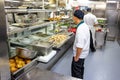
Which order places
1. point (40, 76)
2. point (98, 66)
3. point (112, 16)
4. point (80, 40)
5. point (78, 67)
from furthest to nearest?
point (112, 16)
point (98, 66)
point (78, 67)
point (80, 40)
point (40, 76)

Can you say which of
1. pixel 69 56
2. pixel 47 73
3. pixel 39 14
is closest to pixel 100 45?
pixel 69 56

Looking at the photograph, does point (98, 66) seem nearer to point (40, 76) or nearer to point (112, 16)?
point (40, 76)

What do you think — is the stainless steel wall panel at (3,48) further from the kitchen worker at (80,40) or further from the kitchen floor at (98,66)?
the kitchen floor at (98,66)

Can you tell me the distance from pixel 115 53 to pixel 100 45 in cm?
80

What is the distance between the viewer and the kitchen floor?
3.32 meters

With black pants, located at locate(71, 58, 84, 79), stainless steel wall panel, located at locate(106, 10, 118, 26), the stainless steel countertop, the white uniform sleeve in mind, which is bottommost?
black pants, located at locate(71, 58, 84, 79)

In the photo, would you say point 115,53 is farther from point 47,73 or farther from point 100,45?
point 47,73

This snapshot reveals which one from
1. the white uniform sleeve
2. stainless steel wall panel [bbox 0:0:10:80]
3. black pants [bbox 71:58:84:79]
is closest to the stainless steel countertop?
stainless steel wall panel [bbox 0:0:10:80]

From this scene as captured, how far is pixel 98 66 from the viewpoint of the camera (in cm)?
387

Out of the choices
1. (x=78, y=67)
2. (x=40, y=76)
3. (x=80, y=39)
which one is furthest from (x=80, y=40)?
(x=40, y=76)

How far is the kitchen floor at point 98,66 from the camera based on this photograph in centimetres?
332

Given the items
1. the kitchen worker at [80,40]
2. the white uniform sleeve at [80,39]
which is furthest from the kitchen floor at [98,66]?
the white uniform sleeve at [80,39]

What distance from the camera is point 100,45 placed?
18.8 feet

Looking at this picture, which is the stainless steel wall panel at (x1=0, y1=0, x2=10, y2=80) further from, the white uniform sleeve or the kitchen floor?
the kitchen floor
